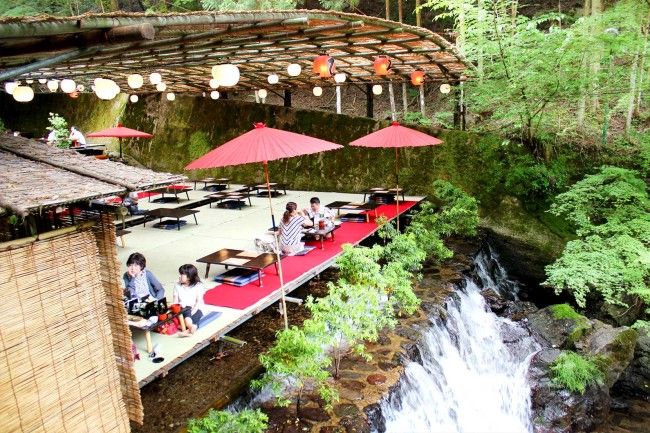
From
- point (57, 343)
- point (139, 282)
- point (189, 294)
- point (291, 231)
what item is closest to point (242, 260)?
point (291, 231)

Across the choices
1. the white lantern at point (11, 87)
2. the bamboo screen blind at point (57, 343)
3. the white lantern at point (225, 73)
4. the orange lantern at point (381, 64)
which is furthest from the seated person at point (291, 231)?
the white lantern at point (11, 87)

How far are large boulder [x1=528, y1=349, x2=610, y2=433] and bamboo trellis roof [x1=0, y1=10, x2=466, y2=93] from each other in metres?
7.19

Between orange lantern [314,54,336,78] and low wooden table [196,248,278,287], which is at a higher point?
orange lantern [314,54,336,78]

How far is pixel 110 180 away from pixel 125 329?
1.69 metres

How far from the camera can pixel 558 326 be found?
32.1ft

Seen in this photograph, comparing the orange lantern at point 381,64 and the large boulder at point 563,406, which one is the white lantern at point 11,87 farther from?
the large boulder at point 563,406

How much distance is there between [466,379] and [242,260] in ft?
16.1

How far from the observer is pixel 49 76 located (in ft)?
36.6

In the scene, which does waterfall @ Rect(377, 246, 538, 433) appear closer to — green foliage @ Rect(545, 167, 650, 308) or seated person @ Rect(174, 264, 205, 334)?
green foliage @ Rect(545, 167, 650, 308)

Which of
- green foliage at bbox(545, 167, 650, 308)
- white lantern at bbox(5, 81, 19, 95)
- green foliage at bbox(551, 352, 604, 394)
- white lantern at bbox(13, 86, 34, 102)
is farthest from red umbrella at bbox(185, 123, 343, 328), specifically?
white lantern at bbox(5, 81, 19, 95)

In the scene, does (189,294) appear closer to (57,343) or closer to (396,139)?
(57,343)

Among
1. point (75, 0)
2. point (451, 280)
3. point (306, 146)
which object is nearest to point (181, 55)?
point (306, 146)

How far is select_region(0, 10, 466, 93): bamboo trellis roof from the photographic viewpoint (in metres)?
3.78

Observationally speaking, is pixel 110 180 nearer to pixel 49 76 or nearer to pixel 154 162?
pixel 49 76
